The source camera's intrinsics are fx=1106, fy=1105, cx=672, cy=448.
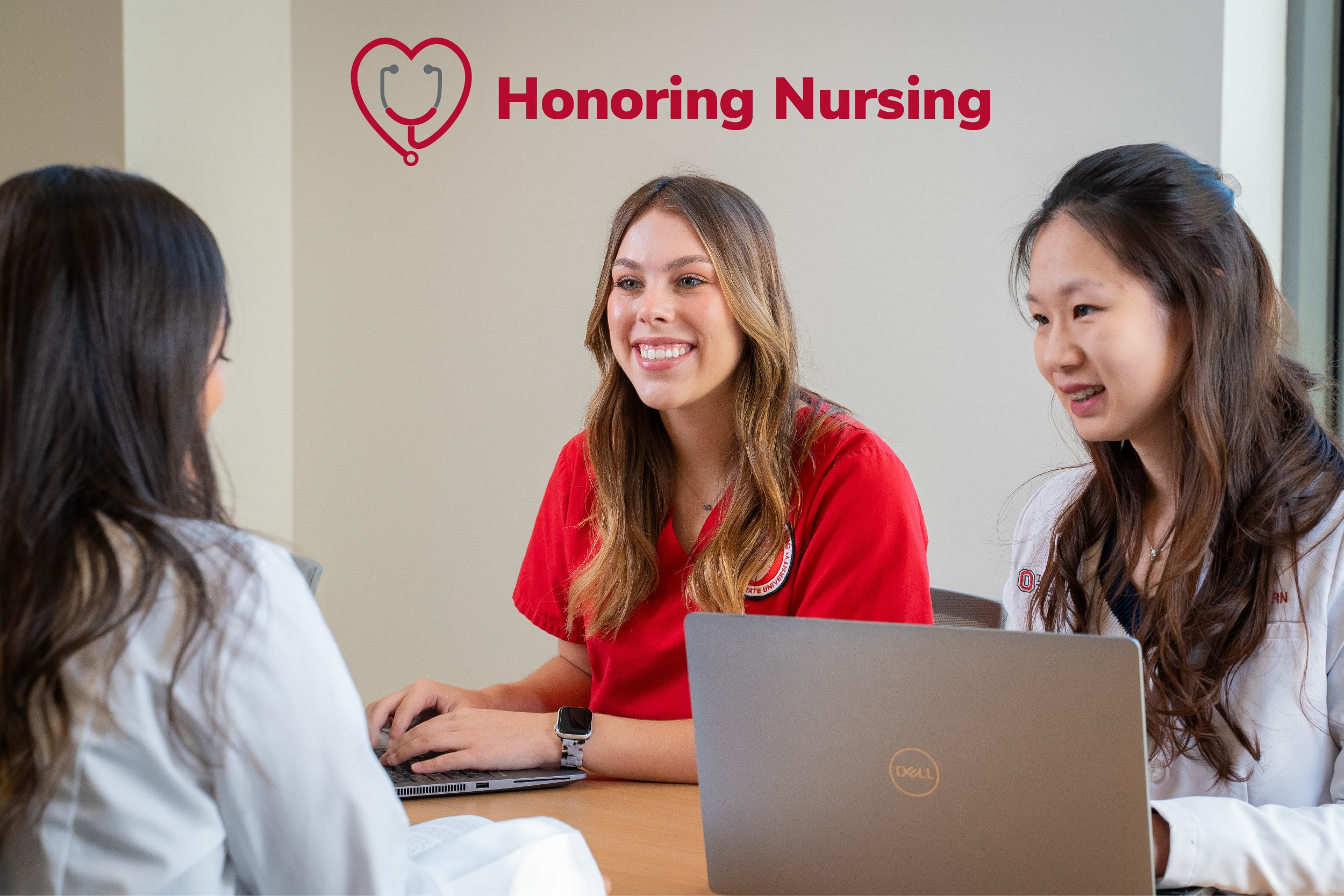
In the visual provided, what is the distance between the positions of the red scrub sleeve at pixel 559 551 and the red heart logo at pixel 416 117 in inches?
62.4

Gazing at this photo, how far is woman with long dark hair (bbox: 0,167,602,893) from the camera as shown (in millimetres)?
751

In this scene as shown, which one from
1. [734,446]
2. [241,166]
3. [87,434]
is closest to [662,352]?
[734,446]

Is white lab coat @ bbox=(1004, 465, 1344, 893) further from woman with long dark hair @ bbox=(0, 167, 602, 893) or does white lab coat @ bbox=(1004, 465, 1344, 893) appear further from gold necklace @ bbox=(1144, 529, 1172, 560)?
woman with long dark hair @ bbox=(0, 167, 602, 893)

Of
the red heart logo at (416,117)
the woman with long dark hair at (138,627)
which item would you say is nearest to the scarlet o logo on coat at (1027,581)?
the woman with long dark hair at (138,627)

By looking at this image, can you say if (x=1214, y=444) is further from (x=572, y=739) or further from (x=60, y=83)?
(x=60, y=83)

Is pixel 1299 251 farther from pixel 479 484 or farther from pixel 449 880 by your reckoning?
pixel 449 880

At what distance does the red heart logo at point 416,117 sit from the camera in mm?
3199

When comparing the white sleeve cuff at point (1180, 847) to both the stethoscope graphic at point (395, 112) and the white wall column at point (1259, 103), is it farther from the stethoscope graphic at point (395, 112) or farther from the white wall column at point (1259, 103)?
the stethoscope graphic at point (395, 112)

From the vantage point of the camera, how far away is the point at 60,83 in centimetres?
257

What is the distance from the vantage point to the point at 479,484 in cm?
325

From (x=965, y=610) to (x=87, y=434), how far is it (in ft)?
4.75

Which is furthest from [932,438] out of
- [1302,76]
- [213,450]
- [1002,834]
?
[213,450]

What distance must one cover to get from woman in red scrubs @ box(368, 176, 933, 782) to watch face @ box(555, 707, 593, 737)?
0.5 inches

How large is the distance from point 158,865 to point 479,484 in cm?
250
